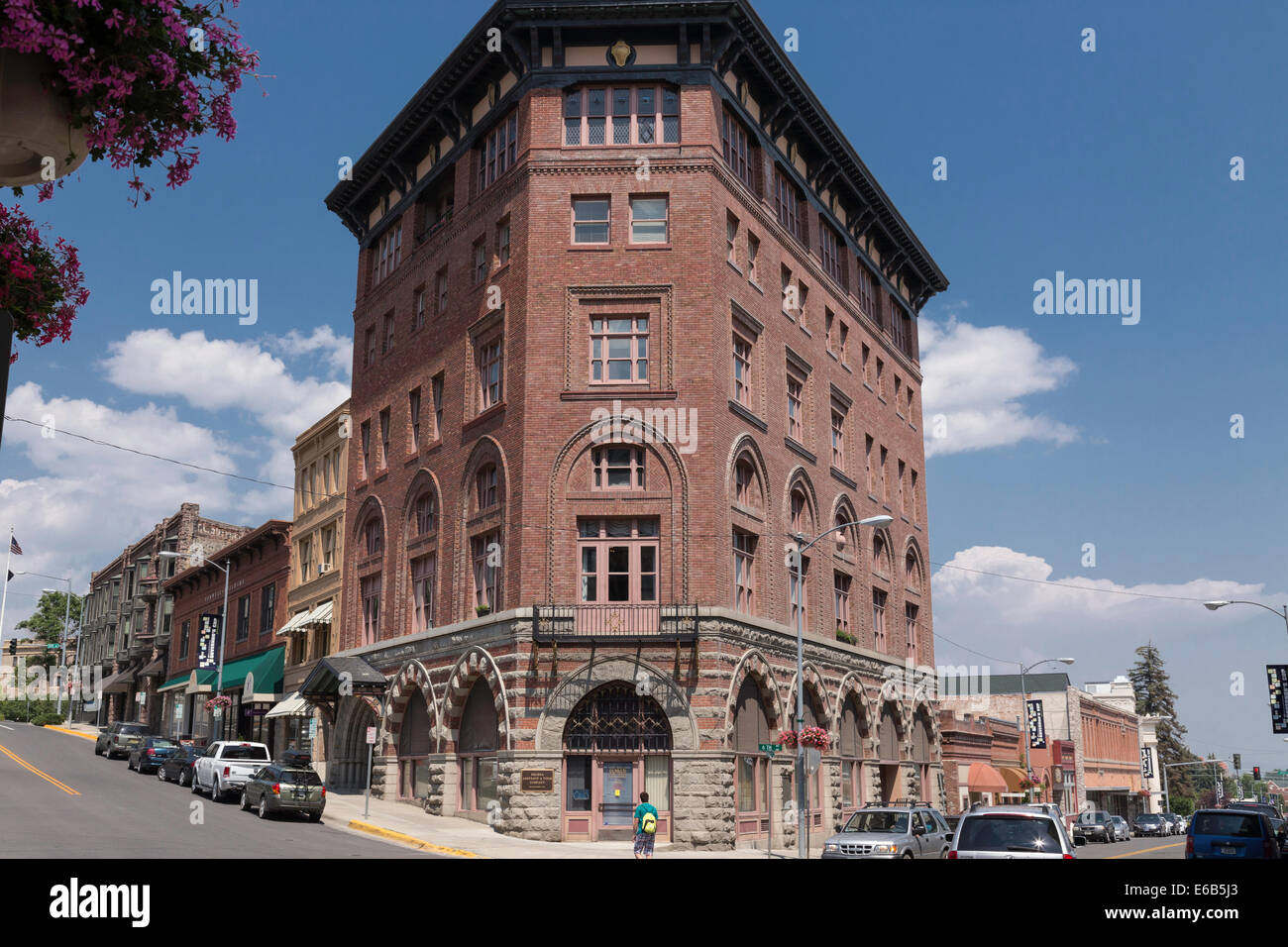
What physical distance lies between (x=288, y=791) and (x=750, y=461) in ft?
61.0

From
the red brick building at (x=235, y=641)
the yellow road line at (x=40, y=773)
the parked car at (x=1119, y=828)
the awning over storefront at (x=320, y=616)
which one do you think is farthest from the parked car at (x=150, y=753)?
the parked car at (x=1119, y=828)

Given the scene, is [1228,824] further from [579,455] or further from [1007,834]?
[579,455]

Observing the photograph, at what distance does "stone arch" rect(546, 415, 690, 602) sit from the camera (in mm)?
35406

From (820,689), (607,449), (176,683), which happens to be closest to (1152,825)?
(820,689)

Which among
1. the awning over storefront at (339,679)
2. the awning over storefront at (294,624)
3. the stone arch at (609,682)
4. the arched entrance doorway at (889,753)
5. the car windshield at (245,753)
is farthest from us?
the awning over storefront at (294,624)

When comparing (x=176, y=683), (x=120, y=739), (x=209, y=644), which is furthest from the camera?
(x=176, y=683)

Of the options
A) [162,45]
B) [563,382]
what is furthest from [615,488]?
[162,45]

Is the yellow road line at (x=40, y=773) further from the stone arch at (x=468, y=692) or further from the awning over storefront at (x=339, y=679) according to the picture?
the stone arch at (x=468, y=692)

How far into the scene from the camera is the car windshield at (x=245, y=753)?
1575 inches

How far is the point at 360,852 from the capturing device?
26.4 m

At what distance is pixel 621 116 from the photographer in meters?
39.0

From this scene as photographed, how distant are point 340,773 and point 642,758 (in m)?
17.6

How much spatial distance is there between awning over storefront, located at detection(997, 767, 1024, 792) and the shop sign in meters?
40.1

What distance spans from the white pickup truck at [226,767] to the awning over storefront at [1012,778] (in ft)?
143
